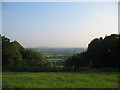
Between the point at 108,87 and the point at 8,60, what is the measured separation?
19258mm

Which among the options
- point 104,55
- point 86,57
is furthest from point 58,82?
point 86,57

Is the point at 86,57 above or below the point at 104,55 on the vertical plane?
below

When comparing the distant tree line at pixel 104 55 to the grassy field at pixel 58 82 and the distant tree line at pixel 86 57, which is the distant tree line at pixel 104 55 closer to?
the distant tree line at pixel 86 57

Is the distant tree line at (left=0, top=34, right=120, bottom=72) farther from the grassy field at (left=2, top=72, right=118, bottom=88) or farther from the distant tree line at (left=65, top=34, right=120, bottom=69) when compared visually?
the grassy field at (left=2, top=72, right=118, bottom=88)

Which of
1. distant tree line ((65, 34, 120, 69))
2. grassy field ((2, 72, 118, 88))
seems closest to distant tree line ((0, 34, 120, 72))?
distant tree line ((65, 34, 120, 69))

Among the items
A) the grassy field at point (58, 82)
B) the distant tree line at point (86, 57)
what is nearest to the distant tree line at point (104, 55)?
the distant tree line at point (86, 57)

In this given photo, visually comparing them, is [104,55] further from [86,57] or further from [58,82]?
[58,82]

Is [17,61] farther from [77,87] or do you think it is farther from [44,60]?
[77,87]

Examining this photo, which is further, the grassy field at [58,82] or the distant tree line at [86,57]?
the distant tree line at [86,57]

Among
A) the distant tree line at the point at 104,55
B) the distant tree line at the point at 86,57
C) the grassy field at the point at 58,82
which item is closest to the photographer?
the grassy field at the point at 58,82

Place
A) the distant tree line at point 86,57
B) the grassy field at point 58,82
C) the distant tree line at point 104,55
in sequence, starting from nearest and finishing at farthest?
the grassy field at point 58,82
the distant tree line at point 86,57
the distant tree line at point 104,55

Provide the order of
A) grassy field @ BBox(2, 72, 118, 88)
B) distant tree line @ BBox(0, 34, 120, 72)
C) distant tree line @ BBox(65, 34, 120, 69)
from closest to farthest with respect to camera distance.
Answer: grassy field @ BBox(2, 72, 118, 88) → distant tree line @ BBox(0, 34, 120, 72) → distant tree line @ BBox(65, 34, 120, 69)

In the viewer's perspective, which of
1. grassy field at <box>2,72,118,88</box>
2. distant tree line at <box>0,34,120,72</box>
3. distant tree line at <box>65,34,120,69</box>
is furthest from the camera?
distant tree line at <box>65,34,120,69</box>

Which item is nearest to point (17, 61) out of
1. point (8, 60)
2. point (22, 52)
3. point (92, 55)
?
point (8, 60)
